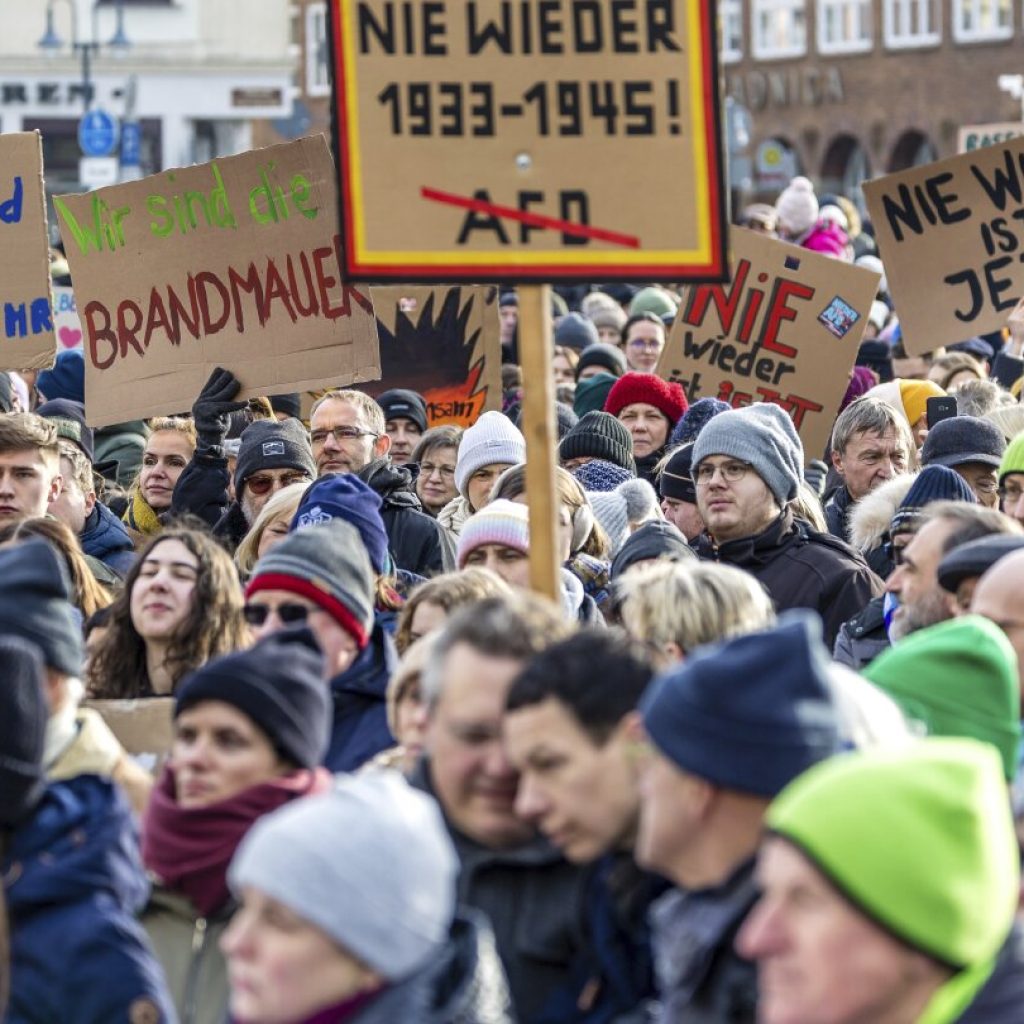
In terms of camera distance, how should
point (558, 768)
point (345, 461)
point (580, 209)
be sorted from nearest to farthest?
point (558, 768), point (580, 209), point (345, 461)

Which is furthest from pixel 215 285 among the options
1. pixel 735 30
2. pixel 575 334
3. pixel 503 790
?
pixel 735 30

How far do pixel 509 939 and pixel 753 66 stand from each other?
58.4m

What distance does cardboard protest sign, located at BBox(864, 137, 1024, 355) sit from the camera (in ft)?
32.5

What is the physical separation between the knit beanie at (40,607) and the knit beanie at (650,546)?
6.87 feet

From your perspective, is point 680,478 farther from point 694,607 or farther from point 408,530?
point 694,607

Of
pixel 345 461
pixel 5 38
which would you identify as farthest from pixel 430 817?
pixel 5 38

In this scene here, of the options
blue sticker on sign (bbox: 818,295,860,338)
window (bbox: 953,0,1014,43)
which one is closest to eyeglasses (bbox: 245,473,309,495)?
blue sticker on sign (bbox: 818,295,860,338)

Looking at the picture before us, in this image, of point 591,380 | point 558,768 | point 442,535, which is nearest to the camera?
point 558,768

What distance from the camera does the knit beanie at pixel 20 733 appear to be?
12.4ft

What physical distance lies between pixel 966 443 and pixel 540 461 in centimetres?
366

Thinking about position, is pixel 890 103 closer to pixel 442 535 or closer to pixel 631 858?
pixel 442 535

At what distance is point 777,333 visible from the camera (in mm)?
9867

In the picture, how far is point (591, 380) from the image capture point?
1141 cm

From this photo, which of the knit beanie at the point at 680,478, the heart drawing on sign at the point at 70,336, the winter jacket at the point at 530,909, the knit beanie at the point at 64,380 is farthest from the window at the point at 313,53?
the winter jacket at the point at 530,909
